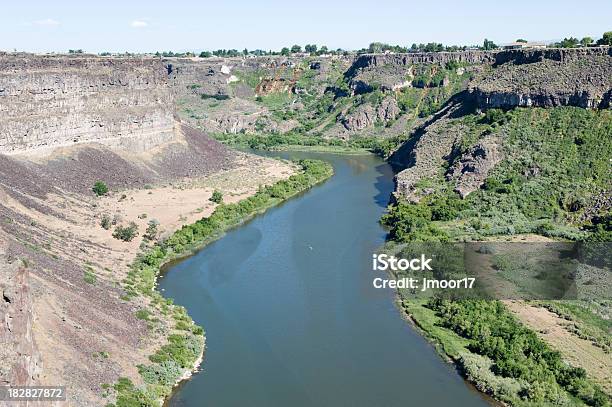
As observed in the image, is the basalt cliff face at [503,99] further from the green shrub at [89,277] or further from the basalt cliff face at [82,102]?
the green shrub at [89,277]

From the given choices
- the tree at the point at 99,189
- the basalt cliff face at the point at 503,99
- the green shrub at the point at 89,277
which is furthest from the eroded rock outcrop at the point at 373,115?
the green shrub at the point at 89,277

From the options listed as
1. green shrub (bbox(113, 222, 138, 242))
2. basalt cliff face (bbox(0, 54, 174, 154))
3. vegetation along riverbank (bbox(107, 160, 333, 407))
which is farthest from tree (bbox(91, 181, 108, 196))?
green shrub (bbox(113, 222, 138, 242))

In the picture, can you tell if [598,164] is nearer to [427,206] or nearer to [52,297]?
[427,206]

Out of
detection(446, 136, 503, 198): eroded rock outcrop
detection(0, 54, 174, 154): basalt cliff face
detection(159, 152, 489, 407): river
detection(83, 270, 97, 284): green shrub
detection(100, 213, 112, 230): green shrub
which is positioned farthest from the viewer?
detection(446, 136, 503, 198): eroded rock outcrop

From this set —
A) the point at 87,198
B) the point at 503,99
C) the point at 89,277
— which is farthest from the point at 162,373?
the point at 503,99

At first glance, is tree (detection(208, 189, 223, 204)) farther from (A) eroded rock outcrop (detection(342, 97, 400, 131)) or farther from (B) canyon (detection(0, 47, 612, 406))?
(A) eroded rock outcrop (detection(342, 97, 400, 131))

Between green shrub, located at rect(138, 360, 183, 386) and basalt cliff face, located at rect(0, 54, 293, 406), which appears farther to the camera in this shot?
green shrub, located at rect(138, 360, 183, 386)
